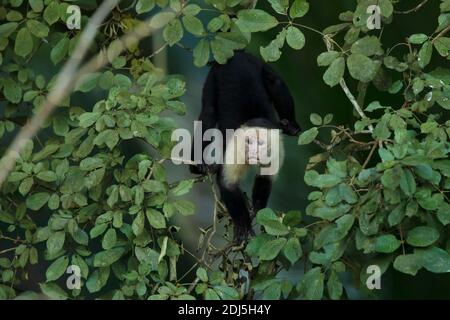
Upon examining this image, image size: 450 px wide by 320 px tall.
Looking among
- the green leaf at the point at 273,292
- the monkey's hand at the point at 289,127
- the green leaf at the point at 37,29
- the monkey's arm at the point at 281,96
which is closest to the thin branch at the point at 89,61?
the green leaf at the point at 37,29

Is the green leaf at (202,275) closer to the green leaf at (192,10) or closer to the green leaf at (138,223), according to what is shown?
the green leaf at (138,223)

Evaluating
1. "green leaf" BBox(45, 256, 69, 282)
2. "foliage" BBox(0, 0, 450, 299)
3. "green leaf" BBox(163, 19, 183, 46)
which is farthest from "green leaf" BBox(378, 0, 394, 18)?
"green leaf" BBox(45, 256, 69, 282)

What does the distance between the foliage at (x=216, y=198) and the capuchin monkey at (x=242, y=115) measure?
19cm

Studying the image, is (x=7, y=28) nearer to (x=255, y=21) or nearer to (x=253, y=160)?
(x=255, y=21)

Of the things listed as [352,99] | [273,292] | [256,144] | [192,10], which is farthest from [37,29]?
[273,292]

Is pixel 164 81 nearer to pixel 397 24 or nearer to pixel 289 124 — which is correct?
pixel 289 124

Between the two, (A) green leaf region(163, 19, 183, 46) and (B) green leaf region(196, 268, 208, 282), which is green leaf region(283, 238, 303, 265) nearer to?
(B) green leaf region(196, 268, 208, 282)

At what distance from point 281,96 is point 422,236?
1129 mm

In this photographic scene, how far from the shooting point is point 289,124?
369cm

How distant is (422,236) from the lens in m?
2.79
